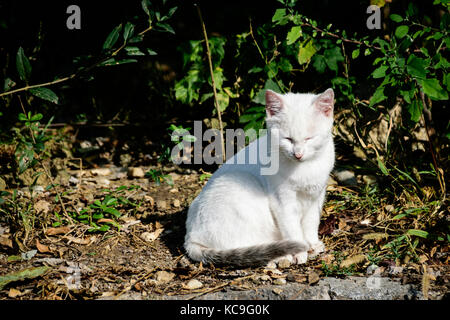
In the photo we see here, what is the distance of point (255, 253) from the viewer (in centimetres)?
252

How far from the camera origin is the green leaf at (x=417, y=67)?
97.1 inches

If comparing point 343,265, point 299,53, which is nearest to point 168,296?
point 343,265

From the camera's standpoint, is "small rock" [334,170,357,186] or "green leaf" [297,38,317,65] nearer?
"green leaf" [297,38,317,65]

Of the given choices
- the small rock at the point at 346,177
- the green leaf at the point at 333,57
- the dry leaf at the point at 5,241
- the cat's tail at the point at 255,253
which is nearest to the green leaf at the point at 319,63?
the green leaf at the point at 333,57

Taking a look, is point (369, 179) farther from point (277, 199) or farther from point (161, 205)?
point (161, 205)

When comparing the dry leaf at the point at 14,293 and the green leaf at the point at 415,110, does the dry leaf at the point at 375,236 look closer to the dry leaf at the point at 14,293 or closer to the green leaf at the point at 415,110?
the green leaf at the point at 415,110

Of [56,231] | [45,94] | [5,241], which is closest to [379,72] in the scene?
[45,94]

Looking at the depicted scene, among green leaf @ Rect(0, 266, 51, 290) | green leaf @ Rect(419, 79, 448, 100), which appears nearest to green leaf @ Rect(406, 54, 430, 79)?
green leaf @ Rect(419, 79, 448, 100)

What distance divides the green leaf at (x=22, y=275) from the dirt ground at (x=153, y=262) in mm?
12

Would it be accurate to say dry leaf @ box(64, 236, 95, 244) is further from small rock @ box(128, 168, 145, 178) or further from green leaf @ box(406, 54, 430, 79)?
green leaf @ box(406, 54, 430, 79)

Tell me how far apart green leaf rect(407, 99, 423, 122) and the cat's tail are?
45.3 inches

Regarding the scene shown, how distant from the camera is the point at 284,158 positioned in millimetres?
2664

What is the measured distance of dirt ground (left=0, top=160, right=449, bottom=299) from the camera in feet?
7.88

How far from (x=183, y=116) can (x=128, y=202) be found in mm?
1406
